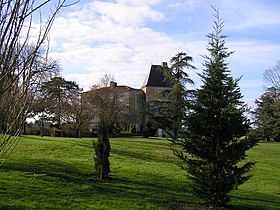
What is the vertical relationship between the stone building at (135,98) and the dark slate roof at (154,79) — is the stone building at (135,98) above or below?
below

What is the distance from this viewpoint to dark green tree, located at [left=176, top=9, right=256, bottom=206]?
9.48m

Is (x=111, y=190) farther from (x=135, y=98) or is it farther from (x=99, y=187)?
(x=135, y=98)

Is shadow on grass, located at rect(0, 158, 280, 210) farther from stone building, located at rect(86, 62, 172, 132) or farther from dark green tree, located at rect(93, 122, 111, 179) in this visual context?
stone building, located at rect(86, 62, 172, 132)

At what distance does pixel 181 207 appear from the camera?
9.35 m

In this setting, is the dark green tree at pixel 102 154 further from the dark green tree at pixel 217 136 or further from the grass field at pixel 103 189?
the dark green tree at pixel 217 136

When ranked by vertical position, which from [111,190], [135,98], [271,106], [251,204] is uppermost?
[135,98]

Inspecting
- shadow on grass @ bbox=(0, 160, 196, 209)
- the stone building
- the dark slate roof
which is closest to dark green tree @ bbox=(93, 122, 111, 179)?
shadow on grass @ bbox=(0, 160, 196, 209)

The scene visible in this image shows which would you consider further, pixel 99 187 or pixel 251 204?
pixel 99 187

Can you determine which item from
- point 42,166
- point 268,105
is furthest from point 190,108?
point 268,105

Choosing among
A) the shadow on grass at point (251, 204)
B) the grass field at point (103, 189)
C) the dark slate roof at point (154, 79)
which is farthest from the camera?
the dark slate roof at point (154, 79)

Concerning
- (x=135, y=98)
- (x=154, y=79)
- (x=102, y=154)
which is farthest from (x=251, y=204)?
(x=154, y=79)

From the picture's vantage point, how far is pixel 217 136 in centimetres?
977

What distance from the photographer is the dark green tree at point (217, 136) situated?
9.48 meters

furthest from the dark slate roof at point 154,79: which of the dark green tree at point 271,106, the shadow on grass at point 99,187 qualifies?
the shadow on grass at point 99,187
